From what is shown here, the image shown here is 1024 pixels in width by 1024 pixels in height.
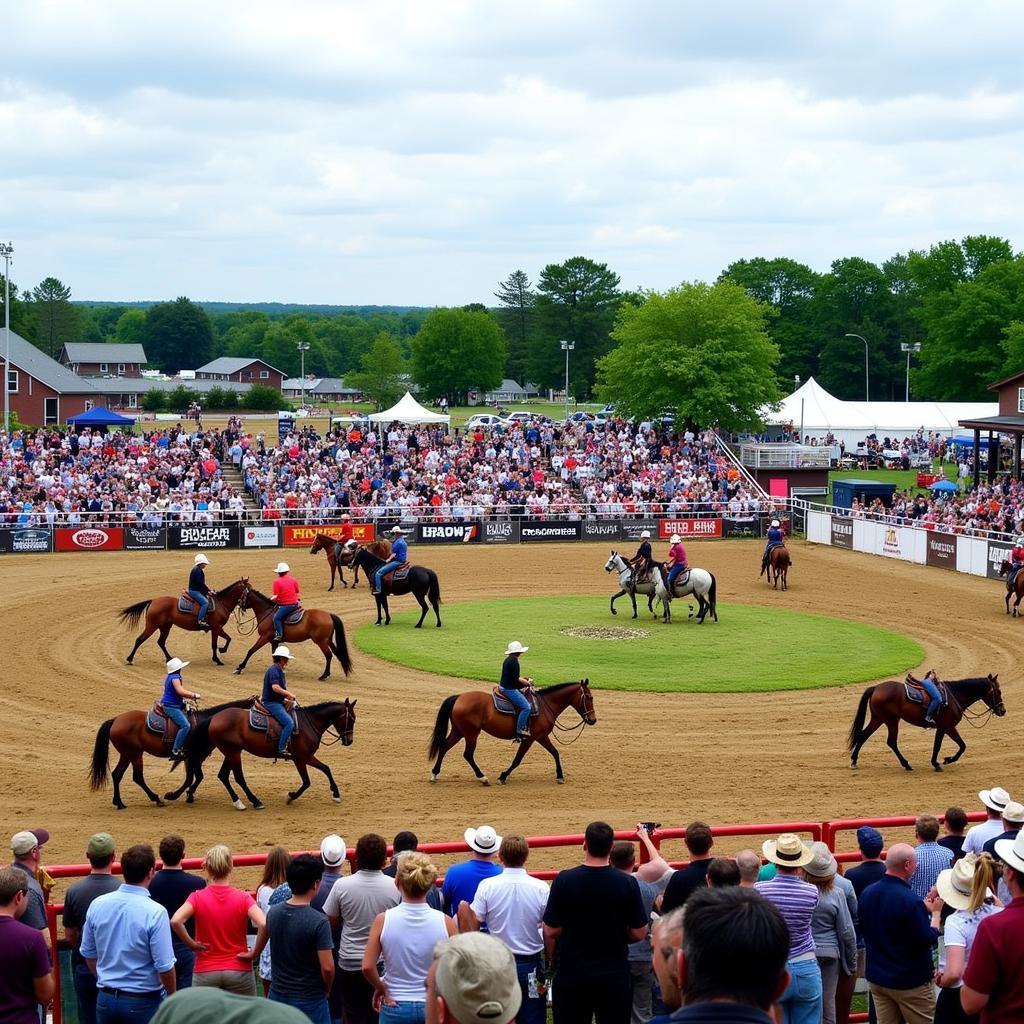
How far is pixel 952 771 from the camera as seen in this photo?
19.6 meters

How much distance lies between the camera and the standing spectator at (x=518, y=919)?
8477 millimetres

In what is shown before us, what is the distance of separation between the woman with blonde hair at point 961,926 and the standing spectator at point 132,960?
471cm

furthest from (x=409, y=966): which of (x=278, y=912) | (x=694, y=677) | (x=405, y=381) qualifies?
(x=405, y=381)

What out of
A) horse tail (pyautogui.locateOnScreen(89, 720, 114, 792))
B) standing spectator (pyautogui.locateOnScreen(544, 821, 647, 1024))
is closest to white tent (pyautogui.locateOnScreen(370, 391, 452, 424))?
horse tail (pyautogui.locateOnScreen(89, 720, 114, 792))

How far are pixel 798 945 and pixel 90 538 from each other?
38804 millimetres

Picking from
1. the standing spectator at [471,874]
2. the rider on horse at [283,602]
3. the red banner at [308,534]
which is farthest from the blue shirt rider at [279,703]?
the red banner at [308,534]

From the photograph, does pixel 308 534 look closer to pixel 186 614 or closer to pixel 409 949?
pixel 186 614

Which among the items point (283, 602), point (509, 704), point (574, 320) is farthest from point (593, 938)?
point (574, 320)

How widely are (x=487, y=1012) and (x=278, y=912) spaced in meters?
3.72

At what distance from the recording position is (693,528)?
49375mm

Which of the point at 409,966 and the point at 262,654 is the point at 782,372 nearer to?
the point at 262,654

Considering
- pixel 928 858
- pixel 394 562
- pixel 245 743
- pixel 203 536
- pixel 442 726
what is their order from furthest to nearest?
1. pixel 203 536
2. pixel 394 562
3. pixel 442 726
4. pixel 245 743
5. pixel 928 858

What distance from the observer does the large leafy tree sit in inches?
5404

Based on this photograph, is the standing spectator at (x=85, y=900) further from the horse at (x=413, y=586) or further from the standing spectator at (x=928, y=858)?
the horse at (x=413, y=586)
